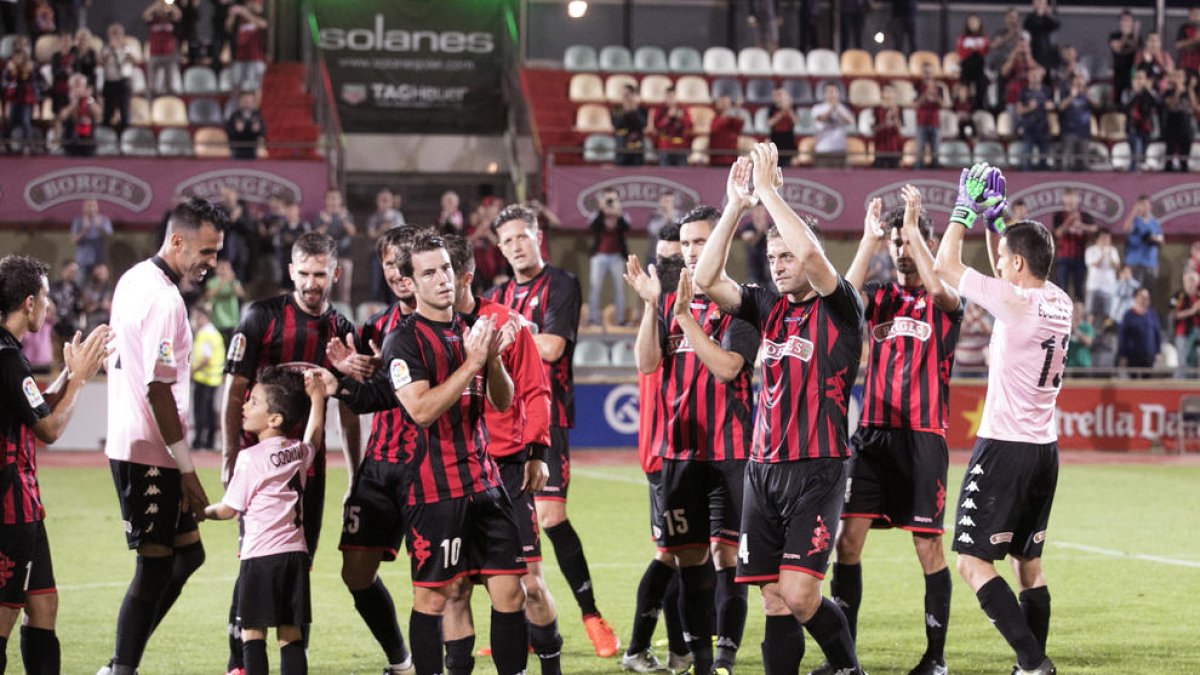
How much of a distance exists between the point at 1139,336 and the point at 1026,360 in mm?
16502

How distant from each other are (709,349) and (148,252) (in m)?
18.7

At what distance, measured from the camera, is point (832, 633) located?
6.66 meters

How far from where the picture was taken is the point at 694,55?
1145 inches

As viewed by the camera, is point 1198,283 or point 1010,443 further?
point 1198,283

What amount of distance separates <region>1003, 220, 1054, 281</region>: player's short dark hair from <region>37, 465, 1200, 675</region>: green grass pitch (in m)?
2.15

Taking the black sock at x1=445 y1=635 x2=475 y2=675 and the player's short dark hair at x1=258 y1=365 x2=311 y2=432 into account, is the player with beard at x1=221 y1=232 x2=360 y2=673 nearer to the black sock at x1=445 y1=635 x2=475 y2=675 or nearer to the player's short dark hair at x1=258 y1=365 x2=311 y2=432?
the player's short dark hair at x1=258 y1=365 x2=311 y2=432

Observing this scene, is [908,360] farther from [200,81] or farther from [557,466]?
[200,81]

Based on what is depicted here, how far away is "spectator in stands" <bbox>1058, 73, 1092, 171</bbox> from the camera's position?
25.5m

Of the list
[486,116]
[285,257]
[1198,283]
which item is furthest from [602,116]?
[1198,283]

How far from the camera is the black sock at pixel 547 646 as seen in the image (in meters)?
7.25

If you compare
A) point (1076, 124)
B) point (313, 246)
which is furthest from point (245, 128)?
point (313, 246)

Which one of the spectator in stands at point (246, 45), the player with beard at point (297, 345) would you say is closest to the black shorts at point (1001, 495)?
the player with beard at point (297, 345)

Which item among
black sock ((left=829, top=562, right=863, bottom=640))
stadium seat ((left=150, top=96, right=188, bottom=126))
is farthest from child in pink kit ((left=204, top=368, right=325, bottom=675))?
stadium seat ((left=150, top=96, right=188, bottom=126))

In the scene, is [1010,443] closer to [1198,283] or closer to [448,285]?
[448,285]
